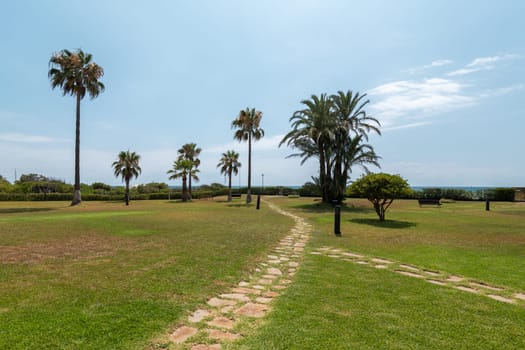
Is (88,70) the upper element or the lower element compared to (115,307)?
upper

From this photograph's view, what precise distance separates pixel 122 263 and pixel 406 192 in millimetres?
13522

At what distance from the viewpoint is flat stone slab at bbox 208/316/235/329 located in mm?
3355

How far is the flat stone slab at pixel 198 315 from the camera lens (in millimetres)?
3497

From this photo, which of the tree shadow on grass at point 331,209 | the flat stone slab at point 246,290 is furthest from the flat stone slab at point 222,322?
the tree shadow on grass at point 331,209

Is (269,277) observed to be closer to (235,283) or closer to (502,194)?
(235,283)

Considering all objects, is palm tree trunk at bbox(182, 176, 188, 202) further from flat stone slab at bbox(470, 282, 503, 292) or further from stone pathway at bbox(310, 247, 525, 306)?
flat stone slab at bbox(470, 282, 503, 292)

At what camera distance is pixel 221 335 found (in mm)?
3123

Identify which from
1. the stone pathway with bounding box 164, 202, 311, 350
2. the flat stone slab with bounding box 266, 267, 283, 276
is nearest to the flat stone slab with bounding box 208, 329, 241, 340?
the stone pathway with bounding box 164, 202, 311, 350

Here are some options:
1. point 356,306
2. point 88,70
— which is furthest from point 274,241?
point 88,70

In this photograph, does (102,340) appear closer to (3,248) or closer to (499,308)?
(499,308)

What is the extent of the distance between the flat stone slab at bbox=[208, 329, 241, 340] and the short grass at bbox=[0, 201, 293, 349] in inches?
20.1

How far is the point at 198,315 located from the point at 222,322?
378mm

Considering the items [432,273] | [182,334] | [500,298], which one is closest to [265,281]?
[182,334]

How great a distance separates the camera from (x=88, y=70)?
83.1ft
